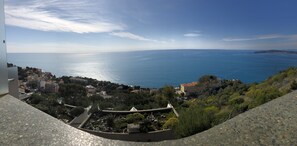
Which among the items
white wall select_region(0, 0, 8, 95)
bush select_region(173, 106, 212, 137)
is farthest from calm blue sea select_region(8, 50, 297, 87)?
bush select_region(173, 106, 212, 137)

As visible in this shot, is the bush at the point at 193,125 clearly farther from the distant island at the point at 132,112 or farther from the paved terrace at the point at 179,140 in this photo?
the paved terrace at the point at 179,140

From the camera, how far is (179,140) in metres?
0.89

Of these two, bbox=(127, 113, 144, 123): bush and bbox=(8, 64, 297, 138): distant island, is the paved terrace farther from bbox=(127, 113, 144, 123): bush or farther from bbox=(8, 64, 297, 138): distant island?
bbox=(127, 113, 144, 123): bush

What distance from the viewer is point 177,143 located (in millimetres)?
852

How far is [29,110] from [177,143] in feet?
2.18

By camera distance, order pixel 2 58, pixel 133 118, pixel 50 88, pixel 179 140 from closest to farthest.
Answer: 1. pixel 179 140
2. pixel 2 58
3. pixel 133 118
4. pixel 50 88

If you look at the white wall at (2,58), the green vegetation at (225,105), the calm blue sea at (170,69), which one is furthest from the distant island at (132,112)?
the calm blue sea at (170,69)

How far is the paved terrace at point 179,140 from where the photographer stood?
79 cm

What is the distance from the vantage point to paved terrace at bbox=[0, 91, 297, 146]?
0.79m

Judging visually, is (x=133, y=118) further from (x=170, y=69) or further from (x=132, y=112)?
(x=170, y=69)

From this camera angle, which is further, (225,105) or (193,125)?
(225,105)

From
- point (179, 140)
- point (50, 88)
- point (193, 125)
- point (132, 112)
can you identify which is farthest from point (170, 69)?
point (179, 140)

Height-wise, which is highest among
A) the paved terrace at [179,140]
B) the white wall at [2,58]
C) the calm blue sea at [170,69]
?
the white wall at [2,58]

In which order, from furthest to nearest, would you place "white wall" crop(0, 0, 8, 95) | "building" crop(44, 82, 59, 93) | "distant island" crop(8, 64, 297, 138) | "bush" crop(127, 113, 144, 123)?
"building" crop(44, 82, 59, 93), "bush" crop(127, 113, 144, 123), "distant island" crop(8, 64, 297, 138), "white wall" crop(0, 0, 8, 95)
